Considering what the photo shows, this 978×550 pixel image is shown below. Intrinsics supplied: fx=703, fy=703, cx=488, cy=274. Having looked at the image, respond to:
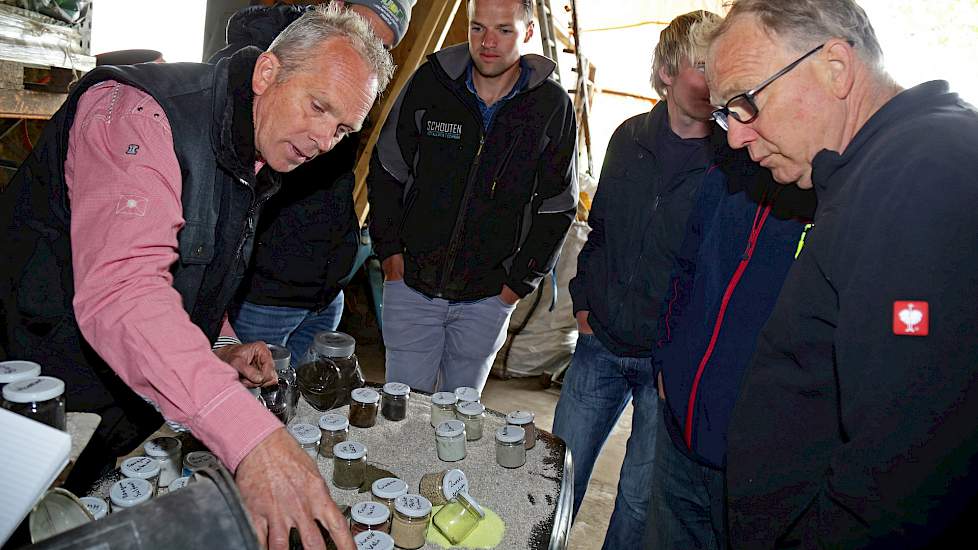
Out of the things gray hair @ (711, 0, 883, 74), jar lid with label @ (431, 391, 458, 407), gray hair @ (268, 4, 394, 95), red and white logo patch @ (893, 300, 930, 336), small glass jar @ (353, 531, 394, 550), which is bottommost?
jar lid with label @ (431, 391, 458, 407)

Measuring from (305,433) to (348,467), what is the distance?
0.15 metres

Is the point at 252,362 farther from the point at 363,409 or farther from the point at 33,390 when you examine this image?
the point at 33,390

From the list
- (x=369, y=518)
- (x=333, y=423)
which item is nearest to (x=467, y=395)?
(x=333, y=423)

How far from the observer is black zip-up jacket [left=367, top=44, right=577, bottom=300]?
2.41 metres

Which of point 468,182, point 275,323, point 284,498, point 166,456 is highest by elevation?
point 468,182

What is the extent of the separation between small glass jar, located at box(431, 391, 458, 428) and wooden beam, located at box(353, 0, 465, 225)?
2318 mm

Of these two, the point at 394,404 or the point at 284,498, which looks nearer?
the point at 284,498

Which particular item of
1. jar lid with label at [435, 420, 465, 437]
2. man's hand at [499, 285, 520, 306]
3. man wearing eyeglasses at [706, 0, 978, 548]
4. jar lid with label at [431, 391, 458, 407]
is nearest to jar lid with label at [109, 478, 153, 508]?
jar lid with label at [435, 420, 465, 437]

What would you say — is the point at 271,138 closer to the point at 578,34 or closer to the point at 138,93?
the point at 138,93

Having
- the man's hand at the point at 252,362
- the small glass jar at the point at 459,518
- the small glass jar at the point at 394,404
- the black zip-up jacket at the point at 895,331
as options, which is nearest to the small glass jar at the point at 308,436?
the man's hand at the point at 252,362

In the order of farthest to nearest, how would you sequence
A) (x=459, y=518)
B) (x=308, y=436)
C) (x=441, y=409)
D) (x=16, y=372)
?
(x=441, y=409)
(x=308, y=436)
(x=459, y=518)
(x=16, y=372)

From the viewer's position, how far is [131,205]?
1087 millimetres

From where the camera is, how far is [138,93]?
122 cm

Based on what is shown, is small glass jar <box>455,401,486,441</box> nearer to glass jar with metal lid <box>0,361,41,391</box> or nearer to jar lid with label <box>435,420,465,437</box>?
jar lid with label <box>435,420,465,437</box>
